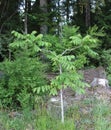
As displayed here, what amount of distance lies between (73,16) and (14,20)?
3308mm

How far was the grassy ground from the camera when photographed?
13.1 ft

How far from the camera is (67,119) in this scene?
422 cm

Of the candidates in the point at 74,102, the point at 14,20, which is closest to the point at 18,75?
the point at 74,102

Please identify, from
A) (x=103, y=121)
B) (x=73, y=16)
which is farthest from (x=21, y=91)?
(x=73, y=16)

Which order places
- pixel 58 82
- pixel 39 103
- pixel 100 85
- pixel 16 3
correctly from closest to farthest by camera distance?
pixel 58 82 < pixel 39 103 < pixel 100 85 < pixel 16 3

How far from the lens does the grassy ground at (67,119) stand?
3986mm

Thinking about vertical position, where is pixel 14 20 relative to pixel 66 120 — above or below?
above

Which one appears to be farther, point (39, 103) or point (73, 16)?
point (73, 16)

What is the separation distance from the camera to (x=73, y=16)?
13055 mm

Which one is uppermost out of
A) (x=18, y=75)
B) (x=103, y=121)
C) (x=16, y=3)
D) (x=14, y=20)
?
(x=16, y=3)

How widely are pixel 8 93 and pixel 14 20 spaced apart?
6.11 metres

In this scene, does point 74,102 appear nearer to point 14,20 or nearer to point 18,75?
point 18,75

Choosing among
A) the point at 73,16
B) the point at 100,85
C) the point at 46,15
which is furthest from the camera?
the point at 73,16

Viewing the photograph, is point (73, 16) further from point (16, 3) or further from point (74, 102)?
point (74, 102)
